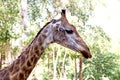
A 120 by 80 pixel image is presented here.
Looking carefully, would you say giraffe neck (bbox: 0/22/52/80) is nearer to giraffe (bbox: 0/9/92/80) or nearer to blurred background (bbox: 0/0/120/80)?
giraffe (bbox: 0/9/92/80)

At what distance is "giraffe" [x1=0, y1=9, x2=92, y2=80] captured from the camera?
4.69m

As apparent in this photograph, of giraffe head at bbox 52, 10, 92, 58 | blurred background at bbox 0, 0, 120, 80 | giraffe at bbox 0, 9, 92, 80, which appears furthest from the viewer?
blurred background at bbox 0, 0, 120, 80

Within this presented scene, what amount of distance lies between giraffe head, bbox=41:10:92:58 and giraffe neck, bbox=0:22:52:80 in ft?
0.32

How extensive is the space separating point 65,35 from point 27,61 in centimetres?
74

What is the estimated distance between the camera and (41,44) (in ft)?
15.9

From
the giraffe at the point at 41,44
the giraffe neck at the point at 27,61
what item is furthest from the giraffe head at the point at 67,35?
the giraffe neck at the point at 27,61

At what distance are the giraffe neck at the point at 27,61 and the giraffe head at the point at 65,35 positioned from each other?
97mm

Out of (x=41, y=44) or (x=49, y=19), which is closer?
(x=41, y=44)

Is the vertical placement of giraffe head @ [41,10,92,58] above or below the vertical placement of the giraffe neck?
above

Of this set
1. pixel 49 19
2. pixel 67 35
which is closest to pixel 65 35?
pixel 67 35

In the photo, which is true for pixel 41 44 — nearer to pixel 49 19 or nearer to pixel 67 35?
pixel 67 35

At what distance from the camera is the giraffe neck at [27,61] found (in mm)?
4719

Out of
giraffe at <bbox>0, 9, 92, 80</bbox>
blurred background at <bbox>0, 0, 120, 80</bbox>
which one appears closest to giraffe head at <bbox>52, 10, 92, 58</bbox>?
giraffe at <bbox>0, 9, 92, 80</bbox>

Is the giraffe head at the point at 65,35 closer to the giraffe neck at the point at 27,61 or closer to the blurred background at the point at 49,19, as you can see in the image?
the giraffe neck at the point at 27,61
